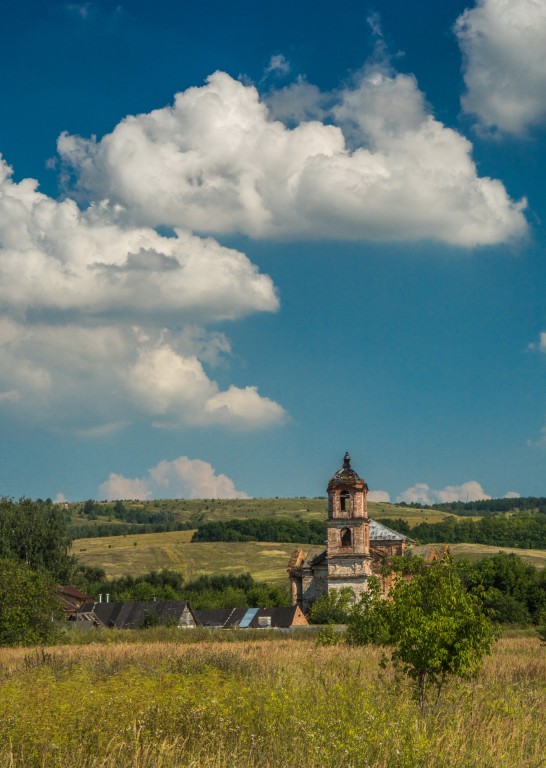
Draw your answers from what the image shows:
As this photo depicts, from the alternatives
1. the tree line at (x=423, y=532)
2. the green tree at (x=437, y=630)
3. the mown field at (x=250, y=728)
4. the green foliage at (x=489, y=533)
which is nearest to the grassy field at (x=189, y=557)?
the tree line at (x=423, y=532)

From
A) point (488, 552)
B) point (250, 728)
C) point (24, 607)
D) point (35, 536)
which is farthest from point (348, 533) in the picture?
point (488, 552)

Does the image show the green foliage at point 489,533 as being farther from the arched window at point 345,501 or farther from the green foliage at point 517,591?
the arched window at point 345,501

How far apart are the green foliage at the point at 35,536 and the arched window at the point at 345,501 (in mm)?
22714

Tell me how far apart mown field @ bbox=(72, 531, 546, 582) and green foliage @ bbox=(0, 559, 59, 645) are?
8782cm

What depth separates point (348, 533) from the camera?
191ft

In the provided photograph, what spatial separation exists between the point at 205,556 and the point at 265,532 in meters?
25.6

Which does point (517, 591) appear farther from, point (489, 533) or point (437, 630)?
point (489, 533)

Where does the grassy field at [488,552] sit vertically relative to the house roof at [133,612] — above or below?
above

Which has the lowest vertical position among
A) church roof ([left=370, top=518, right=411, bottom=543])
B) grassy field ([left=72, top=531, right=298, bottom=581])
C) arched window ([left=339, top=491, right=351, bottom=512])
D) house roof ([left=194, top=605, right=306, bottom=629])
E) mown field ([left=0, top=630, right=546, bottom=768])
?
house roof ([left=194, top=605, right=306, bottom=629])

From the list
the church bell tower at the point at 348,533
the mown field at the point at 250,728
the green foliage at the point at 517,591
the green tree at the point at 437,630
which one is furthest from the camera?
the green foliage at the point at 517,591

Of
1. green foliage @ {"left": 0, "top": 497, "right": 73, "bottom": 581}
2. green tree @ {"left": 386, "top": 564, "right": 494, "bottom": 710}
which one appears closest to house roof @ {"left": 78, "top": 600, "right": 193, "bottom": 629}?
green foliage @ {"left": 0, "top": 497, "right": 73, "bottom": 581}

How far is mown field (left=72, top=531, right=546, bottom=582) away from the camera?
422 feet

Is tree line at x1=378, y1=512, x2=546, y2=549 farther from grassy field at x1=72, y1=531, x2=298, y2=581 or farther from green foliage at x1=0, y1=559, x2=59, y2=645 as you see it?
green foliage at x1=0, y1=559, x2=59, y2=645

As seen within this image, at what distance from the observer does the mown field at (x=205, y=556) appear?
12875 cm
